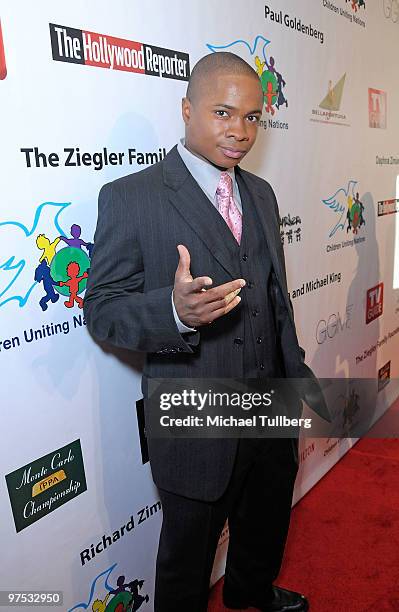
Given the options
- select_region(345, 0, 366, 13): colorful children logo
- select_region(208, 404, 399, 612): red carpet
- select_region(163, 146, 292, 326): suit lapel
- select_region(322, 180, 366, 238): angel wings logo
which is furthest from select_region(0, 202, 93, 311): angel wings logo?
select_region(345, 0, 366, 13): colorful children logo

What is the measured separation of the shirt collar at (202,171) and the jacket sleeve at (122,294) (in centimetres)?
21

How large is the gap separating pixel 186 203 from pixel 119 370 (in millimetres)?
565

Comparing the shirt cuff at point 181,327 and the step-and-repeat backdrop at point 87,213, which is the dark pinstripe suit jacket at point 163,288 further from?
the step-and-repeat backdrop at point 87,213

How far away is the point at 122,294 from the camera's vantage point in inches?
50.6

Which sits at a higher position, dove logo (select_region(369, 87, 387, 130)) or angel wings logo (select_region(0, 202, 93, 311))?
dove logo (select_region(369, 87, 387, 130))

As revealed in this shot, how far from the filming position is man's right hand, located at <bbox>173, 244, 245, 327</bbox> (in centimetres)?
112

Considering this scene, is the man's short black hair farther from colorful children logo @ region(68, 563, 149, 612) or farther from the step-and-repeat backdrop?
colorful children logo @ region(68, 563, 149, 612)

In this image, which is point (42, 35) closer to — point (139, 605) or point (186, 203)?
point (186, 203)

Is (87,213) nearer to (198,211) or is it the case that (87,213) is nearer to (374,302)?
(198,211)

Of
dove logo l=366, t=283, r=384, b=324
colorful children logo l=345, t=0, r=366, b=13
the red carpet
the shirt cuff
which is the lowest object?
the red carpet

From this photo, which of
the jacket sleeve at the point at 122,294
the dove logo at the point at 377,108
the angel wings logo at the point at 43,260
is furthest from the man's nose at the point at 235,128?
the dove logo at the point at 377,108

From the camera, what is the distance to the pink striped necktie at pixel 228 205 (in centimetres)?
142

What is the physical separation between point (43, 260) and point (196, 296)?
1.49ft

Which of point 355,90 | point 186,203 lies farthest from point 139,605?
point 355,90
